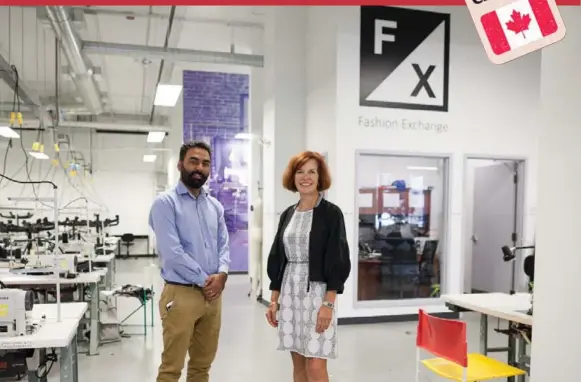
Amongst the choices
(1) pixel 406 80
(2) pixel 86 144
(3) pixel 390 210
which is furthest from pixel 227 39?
(2) pixel 86 144

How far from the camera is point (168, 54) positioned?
6441mm

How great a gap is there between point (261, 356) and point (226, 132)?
6557 mm

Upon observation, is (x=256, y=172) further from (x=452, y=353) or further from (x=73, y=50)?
(x=452, y=353)

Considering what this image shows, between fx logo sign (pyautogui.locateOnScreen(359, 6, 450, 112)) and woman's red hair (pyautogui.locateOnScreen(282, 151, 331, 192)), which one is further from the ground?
fx logo sign (pyautogui.locateOnScreen(359, 6, 450, 112))

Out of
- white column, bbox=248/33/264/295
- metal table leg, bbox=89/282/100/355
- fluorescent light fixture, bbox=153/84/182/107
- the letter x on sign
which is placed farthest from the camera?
white column, bbox=248/33/264/295

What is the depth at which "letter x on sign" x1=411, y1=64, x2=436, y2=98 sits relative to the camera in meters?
5.60

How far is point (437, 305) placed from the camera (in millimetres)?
5844

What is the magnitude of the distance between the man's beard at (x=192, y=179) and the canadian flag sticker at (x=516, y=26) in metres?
1.62

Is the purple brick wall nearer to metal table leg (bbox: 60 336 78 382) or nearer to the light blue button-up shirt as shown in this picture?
the light blue button-up shirt

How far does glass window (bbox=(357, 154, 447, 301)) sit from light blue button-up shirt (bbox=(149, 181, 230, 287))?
310 centimetres

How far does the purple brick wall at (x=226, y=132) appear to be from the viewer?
9758 millimetres

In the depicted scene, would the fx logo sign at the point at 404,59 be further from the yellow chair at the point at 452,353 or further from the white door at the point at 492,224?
the yellow chair at the point at 452,353

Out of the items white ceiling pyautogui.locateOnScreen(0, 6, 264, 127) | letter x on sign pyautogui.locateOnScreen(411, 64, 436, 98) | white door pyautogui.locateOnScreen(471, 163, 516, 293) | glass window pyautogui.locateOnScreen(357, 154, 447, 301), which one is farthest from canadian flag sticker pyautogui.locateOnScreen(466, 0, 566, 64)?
white door pyautogui.locateOnScreen(471, 163, 516, 293)

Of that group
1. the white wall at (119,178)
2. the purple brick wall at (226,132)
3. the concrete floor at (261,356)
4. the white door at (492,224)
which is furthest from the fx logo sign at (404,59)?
the white wall at (119,178)
